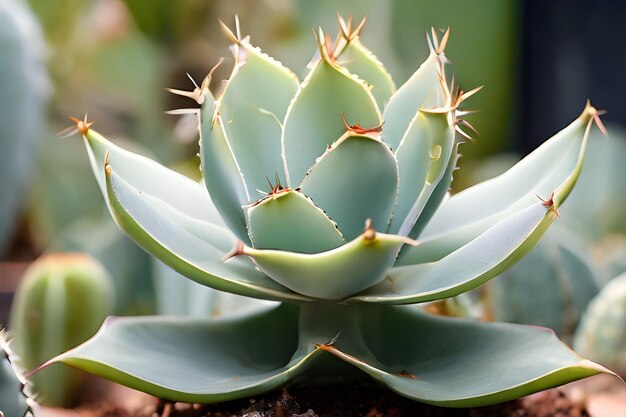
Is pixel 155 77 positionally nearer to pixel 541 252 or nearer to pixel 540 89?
pixel 540 89

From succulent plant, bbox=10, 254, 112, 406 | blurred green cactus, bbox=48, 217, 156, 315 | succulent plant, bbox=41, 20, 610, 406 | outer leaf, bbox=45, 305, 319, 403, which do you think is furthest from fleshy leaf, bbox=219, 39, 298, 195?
blurred green cactus, bbox=48, 217, 156, 315

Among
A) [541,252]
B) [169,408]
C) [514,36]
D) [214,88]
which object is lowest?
[169,408]

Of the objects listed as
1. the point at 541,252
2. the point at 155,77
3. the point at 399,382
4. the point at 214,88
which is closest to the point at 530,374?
the point at 399,382

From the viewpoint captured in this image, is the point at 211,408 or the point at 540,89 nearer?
the point at 211,408

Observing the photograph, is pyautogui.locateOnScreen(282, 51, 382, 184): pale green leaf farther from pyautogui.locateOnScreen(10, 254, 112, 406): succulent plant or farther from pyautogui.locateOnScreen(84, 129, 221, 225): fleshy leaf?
pyautogui.locateOnScreen(10, 254, 112, 406): succulent plant

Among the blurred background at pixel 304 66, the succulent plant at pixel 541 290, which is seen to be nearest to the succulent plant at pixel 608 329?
the succulent plant at pixel 541 290

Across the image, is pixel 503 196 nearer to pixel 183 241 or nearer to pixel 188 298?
pixel 183 241

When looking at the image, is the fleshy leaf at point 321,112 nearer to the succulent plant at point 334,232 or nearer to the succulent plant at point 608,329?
the succulent plant at point 334,232

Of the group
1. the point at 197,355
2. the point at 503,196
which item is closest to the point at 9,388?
the point at 197,355
